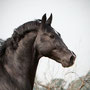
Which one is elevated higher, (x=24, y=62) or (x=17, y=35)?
(x=17, y=35)

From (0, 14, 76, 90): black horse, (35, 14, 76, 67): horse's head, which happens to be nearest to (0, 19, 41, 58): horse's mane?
(0, 14, 76, 90): black horse

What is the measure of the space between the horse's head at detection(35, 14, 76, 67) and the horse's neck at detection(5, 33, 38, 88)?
130 mm

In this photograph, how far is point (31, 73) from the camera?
327cm

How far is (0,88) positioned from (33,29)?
41.1 inches

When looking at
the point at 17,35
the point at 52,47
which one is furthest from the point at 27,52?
the point at 52,47

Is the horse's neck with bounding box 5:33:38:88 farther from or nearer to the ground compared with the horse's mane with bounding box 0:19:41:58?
nearer to the ground

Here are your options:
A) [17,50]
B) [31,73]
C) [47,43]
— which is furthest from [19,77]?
[47,43]

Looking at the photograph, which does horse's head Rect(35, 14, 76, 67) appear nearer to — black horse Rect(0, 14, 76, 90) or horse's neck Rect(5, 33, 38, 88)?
black horse Rect(0, 14, 76, 90)

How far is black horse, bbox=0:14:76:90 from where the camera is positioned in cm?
312

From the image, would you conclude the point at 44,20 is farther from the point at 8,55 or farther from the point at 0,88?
the point at 0,88

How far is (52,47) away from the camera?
11.2 feet

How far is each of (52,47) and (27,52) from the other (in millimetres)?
422

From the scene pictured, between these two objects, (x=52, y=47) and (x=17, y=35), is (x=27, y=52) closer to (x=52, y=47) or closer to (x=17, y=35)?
(x=17, y=35)

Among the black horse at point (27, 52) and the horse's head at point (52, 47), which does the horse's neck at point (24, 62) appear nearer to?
the black horse at point (27, 52)
